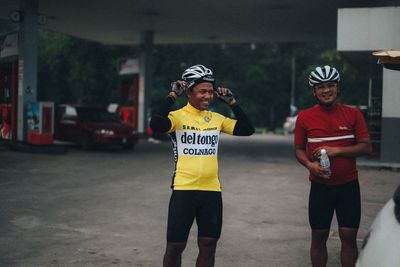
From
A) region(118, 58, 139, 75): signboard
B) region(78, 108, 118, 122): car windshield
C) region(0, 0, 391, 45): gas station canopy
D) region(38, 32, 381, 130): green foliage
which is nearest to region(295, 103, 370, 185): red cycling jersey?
region(0, 0, 391, 45): gas station canopy

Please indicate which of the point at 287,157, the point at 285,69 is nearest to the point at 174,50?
the point at 285,69

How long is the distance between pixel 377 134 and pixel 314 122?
42.9 feet

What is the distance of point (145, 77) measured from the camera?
26688 millimetres

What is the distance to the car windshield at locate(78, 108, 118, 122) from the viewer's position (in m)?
19.7

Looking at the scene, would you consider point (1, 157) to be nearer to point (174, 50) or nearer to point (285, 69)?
point (174, 50)

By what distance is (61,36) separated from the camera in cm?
4138

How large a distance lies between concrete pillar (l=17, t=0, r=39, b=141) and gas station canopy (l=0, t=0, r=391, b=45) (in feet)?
1.38

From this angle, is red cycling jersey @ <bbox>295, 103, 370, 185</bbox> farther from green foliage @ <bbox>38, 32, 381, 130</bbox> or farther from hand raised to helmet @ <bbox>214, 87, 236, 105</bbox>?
green foliage @ <bbox>38, 32, 381, 130</bbox>

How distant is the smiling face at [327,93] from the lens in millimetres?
4512

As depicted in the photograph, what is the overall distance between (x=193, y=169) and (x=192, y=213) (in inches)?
13.4

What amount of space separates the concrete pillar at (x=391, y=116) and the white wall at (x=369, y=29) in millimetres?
1041

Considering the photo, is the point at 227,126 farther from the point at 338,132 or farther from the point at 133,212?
the point at 133,212

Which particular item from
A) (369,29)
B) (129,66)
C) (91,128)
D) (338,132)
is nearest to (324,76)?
(338,132)

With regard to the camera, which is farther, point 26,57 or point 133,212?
point 26,57
